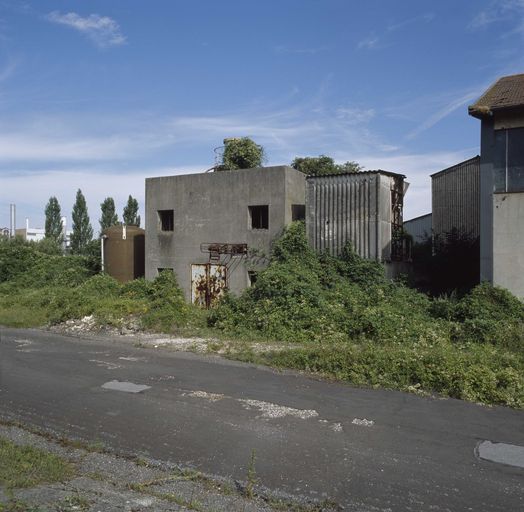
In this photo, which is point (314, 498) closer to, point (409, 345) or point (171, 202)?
point (409, 345)

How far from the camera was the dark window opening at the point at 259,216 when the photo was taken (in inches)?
756

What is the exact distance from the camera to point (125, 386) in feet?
29.6

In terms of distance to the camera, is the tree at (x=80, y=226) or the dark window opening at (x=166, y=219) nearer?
the dark window opening at (x=166, y=219)

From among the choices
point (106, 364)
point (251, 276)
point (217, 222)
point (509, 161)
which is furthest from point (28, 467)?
point (217, 222)

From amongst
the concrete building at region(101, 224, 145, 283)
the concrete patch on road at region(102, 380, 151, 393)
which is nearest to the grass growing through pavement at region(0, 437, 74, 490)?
the concrete patch on road at region(102, 380, 151, 393)

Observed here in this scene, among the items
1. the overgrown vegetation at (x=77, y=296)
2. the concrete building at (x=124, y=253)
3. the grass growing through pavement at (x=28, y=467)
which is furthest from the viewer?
the concrete building at (x=124, y=253)

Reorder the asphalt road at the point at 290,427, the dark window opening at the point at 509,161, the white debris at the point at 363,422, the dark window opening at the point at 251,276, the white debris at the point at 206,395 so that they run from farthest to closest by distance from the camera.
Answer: the dark window opening at the point at 251,276 < the dark window opening at the point at 509,161 < the white debris at the point at 206,395 < the white debris at the point at 363,422 < the asphalt road at the point at 290,427

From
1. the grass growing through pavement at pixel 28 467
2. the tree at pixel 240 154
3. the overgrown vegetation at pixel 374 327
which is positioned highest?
the tree at pixel 240 154

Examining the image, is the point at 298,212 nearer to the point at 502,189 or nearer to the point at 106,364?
the point at 502,189

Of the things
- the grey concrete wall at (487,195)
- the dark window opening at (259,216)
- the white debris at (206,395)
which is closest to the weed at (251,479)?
the white debris at (206,395)

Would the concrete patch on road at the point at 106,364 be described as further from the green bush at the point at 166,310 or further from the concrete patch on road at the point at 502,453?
the concrete patch on road at the point at 502,453

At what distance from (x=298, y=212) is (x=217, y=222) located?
3134mm

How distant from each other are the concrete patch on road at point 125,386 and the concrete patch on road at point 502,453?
531cm

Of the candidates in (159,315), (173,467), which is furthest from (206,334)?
(173,467)
